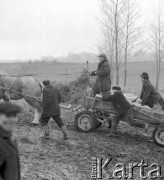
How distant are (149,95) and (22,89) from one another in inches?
149

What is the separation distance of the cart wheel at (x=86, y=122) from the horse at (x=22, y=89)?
126 centimetres

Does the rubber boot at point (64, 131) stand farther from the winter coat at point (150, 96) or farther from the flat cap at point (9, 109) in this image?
the flat cap at point (9, 109)

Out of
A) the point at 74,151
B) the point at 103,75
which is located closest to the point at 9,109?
the point at 74,151

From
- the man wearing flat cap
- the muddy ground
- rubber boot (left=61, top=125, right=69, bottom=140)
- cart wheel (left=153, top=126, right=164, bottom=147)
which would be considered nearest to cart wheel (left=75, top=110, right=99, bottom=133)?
the muddy ground

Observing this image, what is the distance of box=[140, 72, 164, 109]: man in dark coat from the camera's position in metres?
9.54

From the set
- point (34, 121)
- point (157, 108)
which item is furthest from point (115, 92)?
point (34, 121)

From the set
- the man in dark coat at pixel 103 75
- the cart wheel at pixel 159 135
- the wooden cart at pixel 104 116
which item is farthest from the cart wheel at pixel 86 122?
the cart wheel at pixel 159 135

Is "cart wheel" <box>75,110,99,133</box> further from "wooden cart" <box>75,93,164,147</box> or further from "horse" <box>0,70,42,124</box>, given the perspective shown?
"horse" <box>0,70,42,124</box>

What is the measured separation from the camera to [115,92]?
9320mm

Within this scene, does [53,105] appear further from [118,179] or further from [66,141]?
[118,179]

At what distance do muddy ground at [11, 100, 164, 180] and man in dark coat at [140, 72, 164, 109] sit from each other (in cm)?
108

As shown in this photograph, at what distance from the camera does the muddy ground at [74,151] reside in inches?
264

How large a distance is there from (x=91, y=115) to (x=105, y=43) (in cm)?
1136

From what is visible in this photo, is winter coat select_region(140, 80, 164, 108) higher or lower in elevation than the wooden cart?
higher
